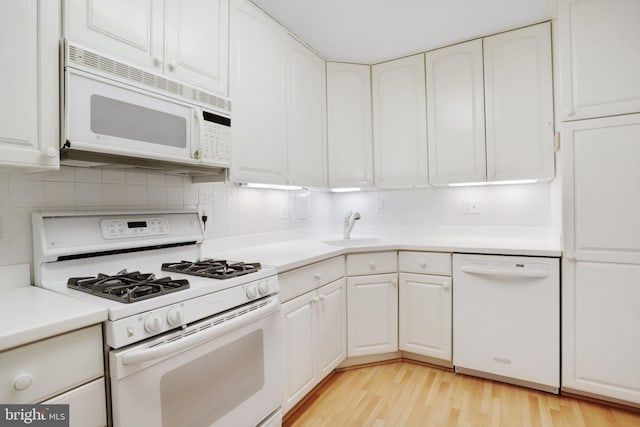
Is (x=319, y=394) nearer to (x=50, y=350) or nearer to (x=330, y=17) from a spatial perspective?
(x=50, y=350)

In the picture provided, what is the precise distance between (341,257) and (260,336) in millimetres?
902

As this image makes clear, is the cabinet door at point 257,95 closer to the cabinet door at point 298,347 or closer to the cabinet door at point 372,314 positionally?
the cabinet door at point 298,347

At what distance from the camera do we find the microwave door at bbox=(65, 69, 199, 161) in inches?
43.6

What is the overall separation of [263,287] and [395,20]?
1894mm

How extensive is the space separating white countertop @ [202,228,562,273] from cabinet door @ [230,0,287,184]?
45 centimetres

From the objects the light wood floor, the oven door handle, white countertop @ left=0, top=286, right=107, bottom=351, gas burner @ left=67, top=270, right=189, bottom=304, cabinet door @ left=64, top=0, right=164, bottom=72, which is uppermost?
cabinet door @ left=64, top=0, right=164, bottom=72

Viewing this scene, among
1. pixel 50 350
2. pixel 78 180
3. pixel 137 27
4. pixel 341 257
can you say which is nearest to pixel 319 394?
pixel 341 257

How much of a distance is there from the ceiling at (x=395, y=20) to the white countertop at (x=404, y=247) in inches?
57.3

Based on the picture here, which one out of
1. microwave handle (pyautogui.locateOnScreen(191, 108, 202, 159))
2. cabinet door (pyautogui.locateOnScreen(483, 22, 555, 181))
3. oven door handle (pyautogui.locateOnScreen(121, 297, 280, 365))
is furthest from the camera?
cabinet door (pyautogui.locateOnScreen(483, 22, 555, 181))

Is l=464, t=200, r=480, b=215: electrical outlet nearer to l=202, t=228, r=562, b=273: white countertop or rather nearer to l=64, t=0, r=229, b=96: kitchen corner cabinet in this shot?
l=202, t=228, r=562, b=273: white countertop

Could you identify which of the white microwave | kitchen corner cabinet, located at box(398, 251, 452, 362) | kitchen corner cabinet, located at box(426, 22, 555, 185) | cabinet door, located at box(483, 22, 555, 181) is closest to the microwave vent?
the white microwave

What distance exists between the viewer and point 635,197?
1.70m

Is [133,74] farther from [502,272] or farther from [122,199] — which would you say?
[502,272]

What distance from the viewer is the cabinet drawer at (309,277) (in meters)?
1.66
